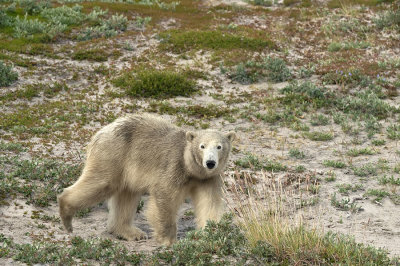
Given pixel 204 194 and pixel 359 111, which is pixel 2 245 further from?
pixel 359 111

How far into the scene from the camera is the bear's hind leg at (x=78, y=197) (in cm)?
896

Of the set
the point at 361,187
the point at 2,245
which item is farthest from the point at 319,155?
the point at 2,245

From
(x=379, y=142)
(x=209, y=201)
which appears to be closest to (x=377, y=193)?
→ (x=379, y=142)

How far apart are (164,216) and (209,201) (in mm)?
776

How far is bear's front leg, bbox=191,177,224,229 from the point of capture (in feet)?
28.5

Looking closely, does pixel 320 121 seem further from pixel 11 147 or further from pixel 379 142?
pixel 11 147

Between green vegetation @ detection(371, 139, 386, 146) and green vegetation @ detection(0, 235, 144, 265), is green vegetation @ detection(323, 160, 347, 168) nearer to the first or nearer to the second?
green vegetation @ detection(371, 139, 386, 146)

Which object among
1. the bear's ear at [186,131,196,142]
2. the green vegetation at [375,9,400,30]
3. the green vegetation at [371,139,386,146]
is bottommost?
the green vegetation at [371,139,386,146]

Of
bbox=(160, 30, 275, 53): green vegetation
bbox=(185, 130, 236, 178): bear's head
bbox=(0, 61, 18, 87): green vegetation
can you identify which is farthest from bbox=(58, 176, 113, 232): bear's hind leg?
bbox=(160, 30, 275, 53): green vegetation

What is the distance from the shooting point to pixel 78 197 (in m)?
8.98

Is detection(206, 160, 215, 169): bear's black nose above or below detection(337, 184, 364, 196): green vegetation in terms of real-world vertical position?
above

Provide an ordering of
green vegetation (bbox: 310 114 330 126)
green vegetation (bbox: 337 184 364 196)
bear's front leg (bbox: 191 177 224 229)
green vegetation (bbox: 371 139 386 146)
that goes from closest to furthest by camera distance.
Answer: bear's front leg (bbox: 191 177 224 229)
green vegetation (bbox: 337 184 364 196)
green vegetation (bbox: 371 139 386 146)
green vegetation (bbox: 310 114 330 126)

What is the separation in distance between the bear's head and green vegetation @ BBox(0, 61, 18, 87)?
9256 mm

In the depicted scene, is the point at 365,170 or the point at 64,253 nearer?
the point at 64,253
